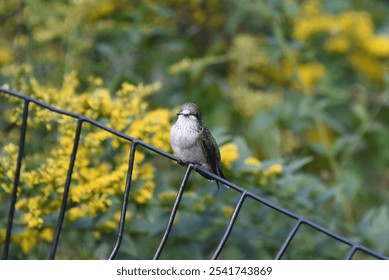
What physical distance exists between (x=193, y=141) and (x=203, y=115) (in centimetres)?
123

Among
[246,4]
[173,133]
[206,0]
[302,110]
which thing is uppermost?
[206,0]

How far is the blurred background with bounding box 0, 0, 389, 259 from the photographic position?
75.1 inches

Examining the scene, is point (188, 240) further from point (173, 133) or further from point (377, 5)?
point (377, 5)

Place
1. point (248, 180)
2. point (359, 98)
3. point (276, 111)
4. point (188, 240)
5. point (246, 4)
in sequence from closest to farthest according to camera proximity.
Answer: point (248, 180), point (188, 240), point (246, 4), point (276, 111), point (359, 98)

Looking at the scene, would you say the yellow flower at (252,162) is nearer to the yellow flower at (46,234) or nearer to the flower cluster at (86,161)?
the flower cluster at (86,161)

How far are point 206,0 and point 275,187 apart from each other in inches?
56.5

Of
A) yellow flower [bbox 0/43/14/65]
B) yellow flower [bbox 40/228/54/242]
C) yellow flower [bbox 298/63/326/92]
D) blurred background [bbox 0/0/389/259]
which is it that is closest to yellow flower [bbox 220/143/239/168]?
blurred background [bbox 0/0/389/259]

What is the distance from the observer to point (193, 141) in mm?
1633

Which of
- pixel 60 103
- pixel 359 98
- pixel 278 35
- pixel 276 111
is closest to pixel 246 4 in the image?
pixel 278 35

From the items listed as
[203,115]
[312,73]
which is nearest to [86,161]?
[203,115]

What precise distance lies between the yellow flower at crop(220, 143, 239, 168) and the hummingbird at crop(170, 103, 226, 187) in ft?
0.82

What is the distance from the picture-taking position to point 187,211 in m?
2.13

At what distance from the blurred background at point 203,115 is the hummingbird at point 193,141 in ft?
0.85

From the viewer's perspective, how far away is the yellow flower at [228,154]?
1947mm
